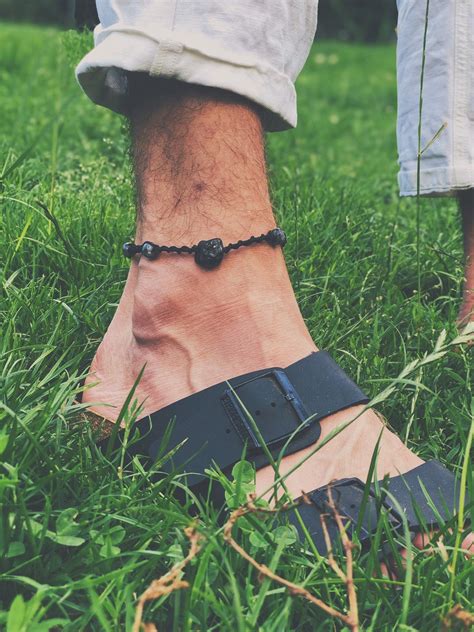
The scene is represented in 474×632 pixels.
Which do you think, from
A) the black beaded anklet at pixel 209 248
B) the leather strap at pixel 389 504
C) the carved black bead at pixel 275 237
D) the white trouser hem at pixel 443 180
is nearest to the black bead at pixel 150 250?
the black beaded anklet at pixel 209 248

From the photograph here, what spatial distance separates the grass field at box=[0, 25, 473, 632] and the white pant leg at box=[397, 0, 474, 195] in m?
0.23

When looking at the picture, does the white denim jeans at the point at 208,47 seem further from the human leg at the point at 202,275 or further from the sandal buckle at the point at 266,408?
the sandal buckle at the point at 266,408

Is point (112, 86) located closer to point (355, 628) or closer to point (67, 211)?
point (67, 211)

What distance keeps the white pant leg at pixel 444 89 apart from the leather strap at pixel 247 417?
0.61 m

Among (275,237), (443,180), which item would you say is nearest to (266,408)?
(275,237)

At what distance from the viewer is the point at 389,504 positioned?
3.59 feet

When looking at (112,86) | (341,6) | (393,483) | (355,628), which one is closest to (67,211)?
(112,86)

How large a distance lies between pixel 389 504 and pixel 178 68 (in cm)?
69

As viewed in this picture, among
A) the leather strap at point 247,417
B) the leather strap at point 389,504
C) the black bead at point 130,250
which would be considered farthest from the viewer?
the black bead at point 130,250

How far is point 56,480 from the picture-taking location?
993 mm

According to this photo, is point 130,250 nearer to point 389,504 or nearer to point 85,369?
point 85,369

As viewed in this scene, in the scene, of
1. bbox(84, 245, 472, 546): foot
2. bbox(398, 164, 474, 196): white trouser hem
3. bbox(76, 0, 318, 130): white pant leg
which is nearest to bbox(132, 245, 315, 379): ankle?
bbox(84, 245, 472, 546): foot

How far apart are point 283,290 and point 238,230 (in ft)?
0.41

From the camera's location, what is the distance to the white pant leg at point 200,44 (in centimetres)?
116
